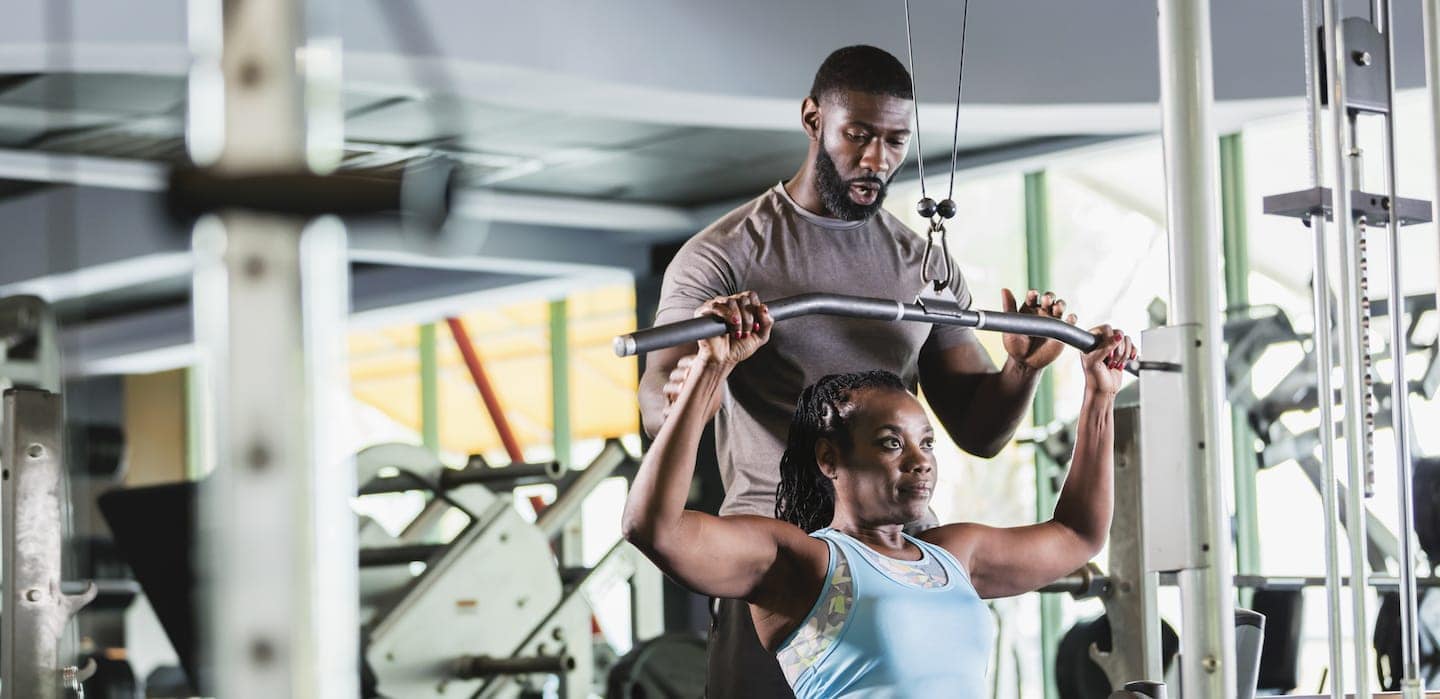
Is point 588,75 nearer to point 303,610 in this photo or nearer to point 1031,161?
point 1031,161

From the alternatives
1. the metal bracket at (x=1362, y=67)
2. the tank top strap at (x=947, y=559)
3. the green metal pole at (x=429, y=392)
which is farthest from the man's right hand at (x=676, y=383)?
the green metal pole at (x=429, y=392)

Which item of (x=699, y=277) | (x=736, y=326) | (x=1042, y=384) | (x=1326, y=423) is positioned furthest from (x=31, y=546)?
(x=1042, y=384)

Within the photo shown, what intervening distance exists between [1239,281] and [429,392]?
4.75 metres

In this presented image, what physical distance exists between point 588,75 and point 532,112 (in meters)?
0.58

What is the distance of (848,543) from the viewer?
1.83m

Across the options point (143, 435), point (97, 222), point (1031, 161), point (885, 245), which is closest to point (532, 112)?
point (1031, 161)

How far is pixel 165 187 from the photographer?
0.35 metres

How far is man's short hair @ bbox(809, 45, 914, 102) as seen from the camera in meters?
1.90

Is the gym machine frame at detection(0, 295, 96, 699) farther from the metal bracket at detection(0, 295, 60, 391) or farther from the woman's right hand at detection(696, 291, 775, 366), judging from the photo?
the woman's right hand at detection(696, 291, 775, 366)

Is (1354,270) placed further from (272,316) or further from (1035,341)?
(272,316)

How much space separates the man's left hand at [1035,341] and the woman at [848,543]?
0.06 m

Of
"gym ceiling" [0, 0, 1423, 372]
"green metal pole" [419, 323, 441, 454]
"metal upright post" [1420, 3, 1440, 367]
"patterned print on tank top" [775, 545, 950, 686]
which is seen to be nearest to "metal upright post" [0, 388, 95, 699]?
"gym ceiling" [0, 0, 1423, 372]

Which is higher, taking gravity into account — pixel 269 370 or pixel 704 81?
pixel 704 81

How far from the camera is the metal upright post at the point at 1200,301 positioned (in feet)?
5.34
